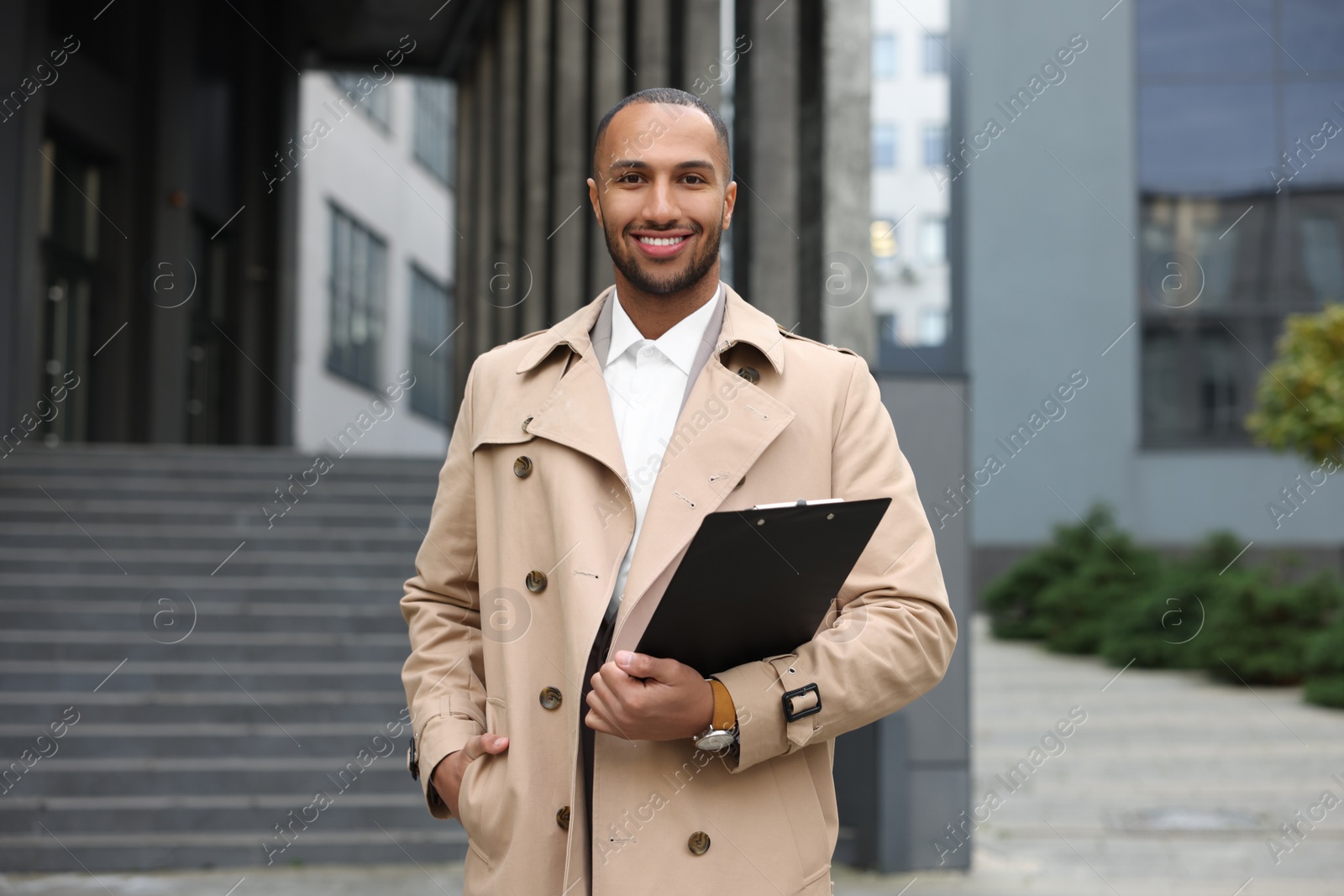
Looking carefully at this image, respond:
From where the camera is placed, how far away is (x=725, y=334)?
2.10 metres

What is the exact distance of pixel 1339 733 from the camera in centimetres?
1102

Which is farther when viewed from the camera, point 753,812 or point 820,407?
point 820,407

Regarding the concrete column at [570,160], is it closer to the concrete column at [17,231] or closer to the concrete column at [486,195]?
the concrete column at [486,195]

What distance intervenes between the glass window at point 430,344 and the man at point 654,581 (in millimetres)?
32269

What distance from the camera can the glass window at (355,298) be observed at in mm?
27406

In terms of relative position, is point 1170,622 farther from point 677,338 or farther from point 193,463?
point 677,338

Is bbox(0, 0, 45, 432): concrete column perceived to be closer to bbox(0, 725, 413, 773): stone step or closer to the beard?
bbox(0, 725, 413, 773): stone step

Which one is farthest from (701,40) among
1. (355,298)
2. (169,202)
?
(355,298)

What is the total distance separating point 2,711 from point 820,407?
23.1 ft

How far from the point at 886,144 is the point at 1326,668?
51.4m

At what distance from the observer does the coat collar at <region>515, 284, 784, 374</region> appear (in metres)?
2.08

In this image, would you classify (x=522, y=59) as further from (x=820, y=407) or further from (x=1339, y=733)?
(x=820, y=407)

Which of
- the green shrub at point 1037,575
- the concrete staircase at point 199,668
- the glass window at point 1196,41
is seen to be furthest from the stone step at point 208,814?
the glass window at point 1196,41

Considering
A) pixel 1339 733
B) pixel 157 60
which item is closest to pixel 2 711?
pixel 1339 733
